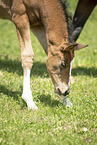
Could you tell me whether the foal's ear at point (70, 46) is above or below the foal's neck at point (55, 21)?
below

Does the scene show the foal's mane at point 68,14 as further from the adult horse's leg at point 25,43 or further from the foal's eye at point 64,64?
the adult horse's leg at point 25,43

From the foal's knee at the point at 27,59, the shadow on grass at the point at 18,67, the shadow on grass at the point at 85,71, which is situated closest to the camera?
the foal's knee at the point at 27,59

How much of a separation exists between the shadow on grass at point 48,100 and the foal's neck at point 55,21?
3.47 feet

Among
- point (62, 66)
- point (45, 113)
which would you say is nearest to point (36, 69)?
point (62, 66)

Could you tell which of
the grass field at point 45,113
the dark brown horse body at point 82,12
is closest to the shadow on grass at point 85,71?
the grass field at point 45,113

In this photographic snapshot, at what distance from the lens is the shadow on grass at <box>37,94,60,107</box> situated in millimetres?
3805

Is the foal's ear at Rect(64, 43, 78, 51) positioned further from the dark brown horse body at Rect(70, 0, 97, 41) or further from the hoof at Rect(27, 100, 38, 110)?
the dark brown horse body at Rect(70, 0, 97, 41)

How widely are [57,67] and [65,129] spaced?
1357 millimetres

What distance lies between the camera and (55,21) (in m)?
3.90

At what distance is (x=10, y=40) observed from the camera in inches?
375

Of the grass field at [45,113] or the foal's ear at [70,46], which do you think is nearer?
the grass field at [45,113]

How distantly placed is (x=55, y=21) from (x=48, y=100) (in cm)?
152

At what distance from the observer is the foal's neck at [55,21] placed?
387cm

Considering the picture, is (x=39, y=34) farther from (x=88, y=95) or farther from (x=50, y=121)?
(x=50, y=121)
